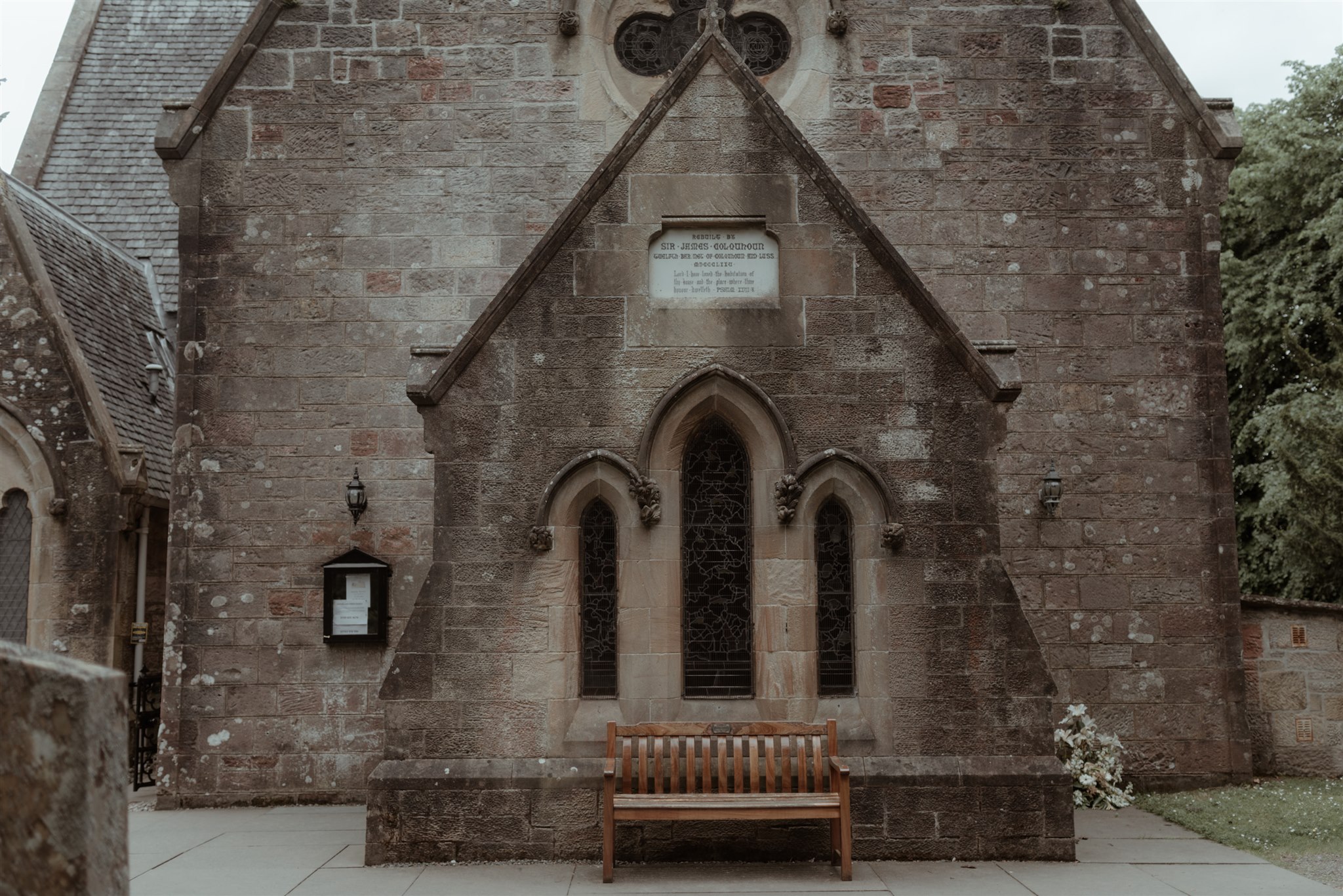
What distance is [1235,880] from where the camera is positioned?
22.3 ft

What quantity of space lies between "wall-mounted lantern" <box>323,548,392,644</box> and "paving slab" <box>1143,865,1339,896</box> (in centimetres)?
633

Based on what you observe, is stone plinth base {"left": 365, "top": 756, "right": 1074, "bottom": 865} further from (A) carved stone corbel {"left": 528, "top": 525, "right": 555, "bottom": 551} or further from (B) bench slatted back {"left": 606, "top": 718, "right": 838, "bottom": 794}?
(A) carved stone corbel {"left": 528, "top": 525, "right": 555, "bottom": 551}

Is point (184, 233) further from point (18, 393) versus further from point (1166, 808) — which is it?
point (1166, 808)

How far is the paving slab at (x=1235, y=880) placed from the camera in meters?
6.49

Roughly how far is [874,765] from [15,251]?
367 inches

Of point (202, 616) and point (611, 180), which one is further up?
point (611, 180)

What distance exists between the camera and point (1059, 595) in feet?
32.7

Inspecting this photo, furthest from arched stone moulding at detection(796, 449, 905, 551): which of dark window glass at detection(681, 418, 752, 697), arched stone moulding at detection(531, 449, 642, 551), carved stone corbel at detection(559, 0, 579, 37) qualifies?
carved stone corbel at detection(559, 0, 579, 37)

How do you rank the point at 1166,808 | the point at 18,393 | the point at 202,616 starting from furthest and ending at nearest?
1. the point at 18,393
2. the point at 202,616
3. the point at 1166,808

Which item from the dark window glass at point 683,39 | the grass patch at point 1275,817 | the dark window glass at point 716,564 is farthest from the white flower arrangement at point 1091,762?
the dark window glass at point 683,39

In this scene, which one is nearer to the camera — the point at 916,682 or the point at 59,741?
the point at 59,741

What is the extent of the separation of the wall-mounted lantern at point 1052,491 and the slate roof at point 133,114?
10986 mm

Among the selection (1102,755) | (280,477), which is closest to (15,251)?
(280,477)

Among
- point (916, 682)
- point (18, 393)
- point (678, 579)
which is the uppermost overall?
point (18, 393)
